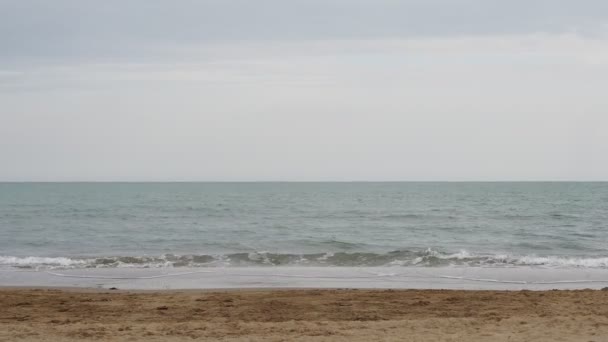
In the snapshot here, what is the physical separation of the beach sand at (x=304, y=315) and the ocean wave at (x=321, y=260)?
6.53m

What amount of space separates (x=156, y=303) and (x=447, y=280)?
7.62 meters

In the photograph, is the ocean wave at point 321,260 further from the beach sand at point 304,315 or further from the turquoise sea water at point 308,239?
the beach sand at point 304,315

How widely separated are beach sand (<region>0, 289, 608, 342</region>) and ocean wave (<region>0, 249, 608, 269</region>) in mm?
6526

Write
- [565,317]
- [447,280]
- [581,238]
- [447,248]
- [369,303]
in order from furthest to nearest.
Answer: [581,238], [447,248], [447,280], [369,303], [565,317]

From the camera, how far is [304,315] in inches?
424

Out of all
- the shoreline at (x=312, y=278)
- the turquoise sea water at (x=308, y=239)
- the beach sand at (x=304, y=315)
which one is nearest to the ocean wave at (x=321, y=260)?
the turquoise sea water at (x=308, y=239)

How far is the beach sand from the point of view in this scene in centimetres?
906

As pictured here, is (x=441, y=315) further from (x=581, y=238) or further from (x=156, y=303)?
(x=581, y=238)

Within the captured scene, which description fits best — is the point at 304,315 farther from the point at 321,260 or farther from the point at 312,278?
the point at 321,260

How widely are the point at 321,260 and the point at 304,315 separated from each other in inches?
413

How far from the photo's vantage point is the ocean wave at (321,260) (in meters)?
20.1

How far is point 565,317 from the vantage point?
1016 cm

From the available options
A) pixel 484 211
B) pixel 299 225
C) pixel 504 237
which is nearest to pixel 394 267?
pixel 504 237

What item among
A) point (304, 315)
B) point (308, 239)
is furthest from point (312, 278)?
point (308, 239)
